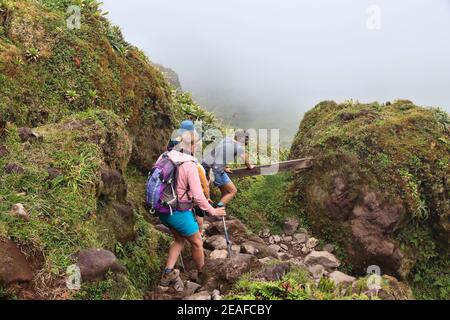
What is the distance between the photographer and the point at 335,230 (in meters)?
13.1

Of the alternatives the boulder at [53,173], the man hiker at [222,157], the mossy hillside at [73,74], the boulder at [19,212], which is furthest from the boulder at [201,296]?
the mossy hillside at [73,74]

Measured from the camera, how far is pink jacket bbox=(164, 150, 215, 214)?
24.0 feet

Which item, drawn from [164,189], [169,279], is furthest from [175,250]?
[164,189]

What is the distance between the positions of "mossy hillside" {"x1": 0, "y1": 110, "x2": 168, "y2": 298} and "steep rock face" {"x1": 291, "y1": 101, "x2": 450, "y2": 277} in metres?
6.14

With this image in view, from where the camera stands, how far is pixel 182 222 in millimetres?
7508

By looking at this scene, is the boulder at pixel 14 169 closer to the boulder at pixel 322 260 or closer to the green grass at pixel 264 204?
the boulder at pixel 322 260

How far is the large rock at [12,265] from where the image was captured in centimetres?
520

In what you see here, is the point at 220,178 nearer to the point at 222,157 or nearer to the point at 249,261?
the point at 222,157

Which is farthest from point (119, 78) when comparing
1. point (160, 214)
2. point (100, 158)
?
point (160, 214)

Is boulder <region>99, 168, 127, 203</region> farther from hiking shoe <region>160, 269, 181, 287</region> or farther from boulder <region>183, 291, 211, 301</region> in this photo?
boulder <region>183, 291, 211, 301</region>

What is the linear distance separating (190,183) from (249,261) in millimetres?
1761

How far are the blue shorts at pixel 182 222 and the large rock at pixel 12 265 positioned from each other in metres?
2.44
